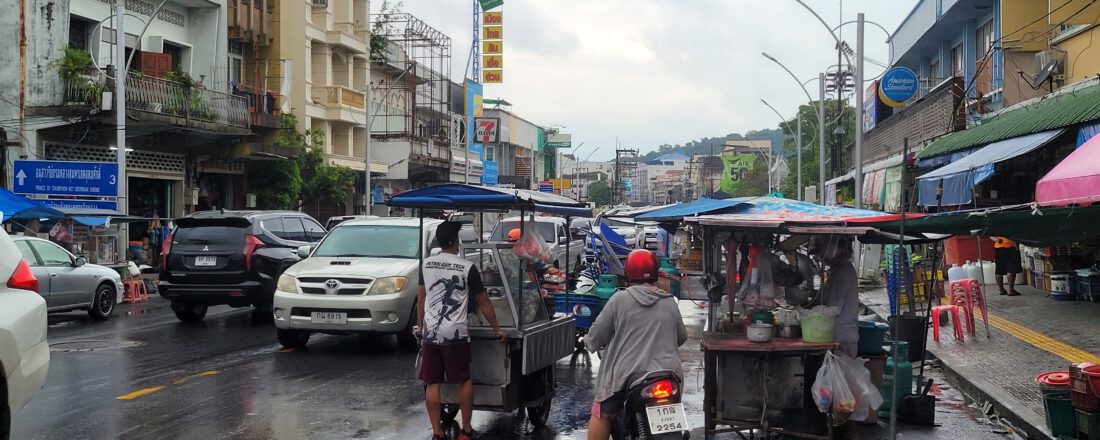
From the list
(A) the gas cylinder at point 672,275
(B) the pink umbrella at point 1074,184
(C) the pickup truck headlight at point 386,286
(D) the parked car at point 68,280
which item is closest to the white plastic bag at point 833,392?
(B) the pink umbrella at point 1074,184

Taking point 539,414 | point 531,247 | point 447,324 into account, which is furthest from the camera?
point 531,247

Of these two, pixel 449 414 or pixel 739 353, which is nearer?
pixel 739 353

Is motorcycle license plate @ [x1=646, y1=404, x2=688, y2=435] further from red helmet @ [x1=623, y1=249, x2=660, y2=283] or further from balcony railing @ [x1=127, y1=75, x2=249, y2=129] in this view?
balcony railing @ [x1=127, y1=75, x2=249, y2=129]

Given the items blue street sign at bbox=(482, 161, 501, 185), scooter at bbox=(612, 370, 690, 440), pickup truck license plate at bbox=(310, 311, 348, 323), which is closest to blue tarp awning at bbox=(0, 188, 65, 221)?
pickup truck license plate at bbox=(310, 311, 348, 323)

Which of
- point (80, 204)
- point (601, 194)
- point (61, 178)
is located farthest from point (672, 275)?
point (601, 194)

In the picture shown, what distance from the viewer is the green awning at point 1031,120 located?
14.4 meters

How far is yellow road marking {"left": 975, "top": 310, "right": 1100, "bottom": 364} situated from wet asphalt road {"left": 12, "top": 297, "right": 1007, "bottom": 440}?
244 cm

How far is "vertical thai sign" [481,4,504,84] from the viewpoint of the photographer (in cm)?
5300

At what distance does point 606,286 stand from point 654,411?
715 cm

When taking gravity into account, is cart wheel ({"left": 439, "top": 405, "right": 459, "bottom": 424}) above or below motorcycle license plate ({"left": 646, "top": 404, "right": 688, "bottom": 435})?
below

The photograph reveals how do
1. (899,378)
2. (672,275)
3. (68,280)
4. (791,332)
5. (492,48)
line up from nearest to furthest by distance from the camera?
(791,332) < (899,378) < (68,280) < (672,275) < (492,48)

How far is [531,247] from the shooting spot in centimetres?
845

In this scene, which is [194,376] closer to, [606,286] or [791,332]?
[606,286]

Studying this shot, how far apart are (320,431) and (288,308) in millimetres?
4412
